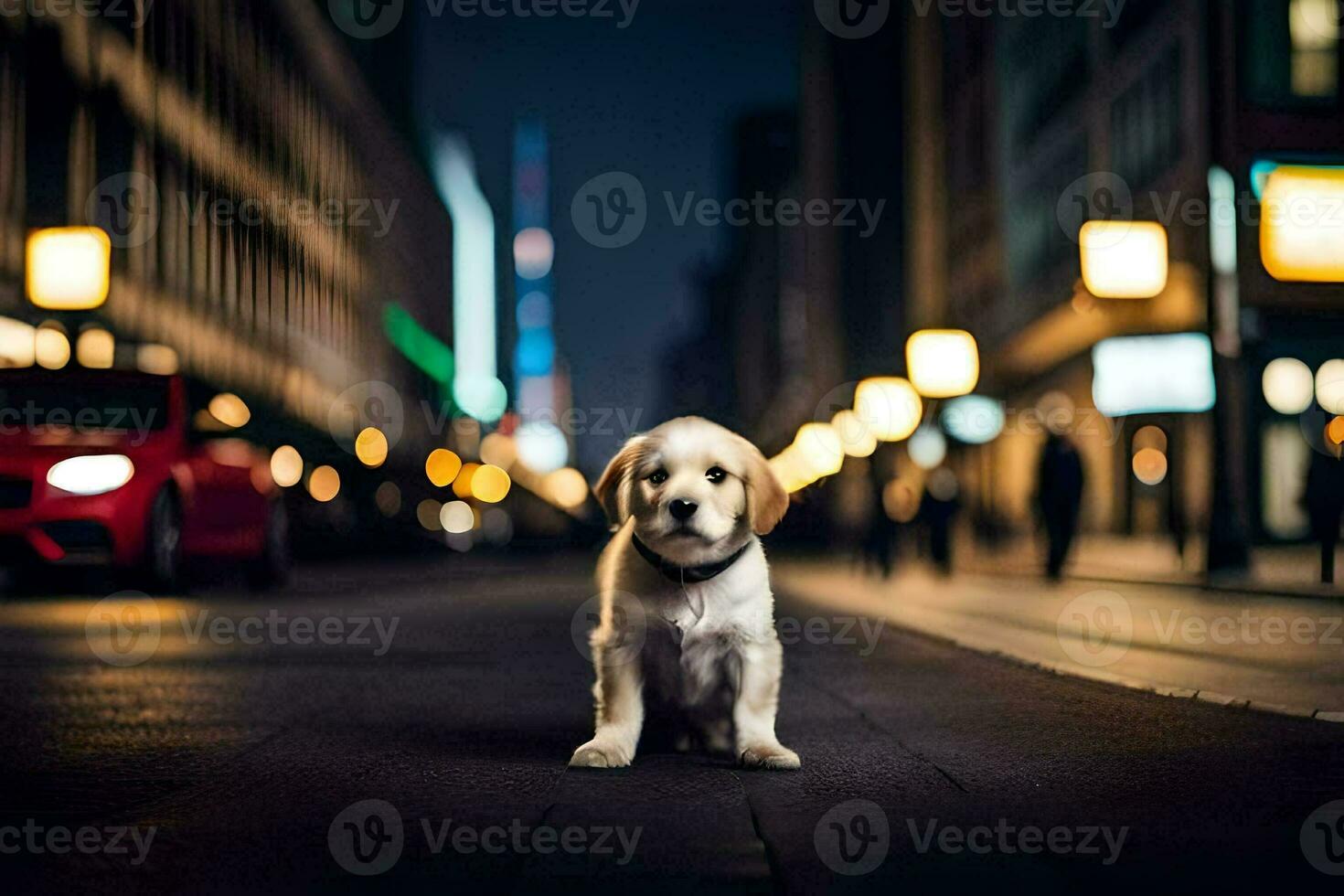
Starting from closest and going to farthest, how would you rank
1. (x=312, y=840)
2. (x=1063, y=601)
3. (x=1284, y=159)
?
(x=312, y=840) → (x=1063, y=601) → (x=1284, y=159)

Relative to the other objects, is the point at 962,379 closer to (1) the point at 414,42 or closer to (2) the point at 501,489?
(2) the point at 501,489

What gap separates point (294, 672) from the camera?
9.66m

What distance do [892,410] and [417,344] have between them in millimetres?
80669

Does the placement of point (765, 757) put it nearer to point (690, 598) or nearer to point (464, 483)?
point (690, 598)

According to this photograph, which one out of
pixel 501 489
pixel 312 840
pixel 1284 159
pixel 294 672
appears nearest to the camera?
pixel 312 840

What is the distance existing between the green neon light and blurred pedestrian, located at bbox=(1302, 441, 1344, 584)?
3248 inches

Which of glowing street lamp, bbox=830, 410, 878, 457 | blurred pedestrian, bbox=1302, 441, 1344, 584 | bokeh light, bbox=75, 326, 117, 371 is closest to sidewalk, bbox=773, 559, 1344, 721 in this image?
blurred pedestrian, bbox=1302, 441, 1344, 584

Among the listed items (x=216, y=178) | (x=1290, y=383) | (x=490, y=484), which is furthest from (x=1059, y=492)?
(x=490, y=484)

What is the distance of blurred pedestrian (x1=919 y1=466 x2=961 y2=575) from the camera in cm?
2450

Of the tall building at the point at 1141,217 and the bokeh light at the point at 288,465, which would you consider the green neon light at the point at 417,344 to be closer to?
the tall building at the point at 1141,217

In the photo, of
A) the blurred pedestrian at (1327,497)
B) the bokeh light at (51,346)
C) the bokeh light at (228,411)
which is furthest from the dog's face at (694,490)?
the bokeh light at (51,346)

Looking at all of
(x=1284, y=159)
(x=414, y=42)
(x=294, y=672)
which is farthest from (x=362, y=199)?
(x=294, y=672)

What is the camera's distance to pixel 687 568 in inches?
217

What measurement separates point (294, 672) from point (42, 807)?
4.66m
